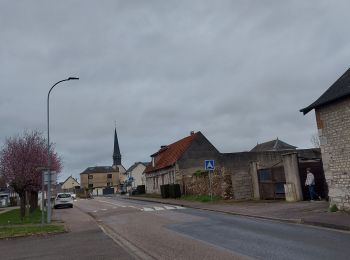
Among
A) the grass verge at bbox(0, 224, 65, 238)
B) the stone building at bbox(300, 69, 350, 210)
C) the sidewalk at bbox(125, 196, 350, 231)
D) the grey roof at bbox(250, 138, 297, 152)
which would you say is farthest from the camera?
the grey roof at bbox(250, 138, 297, 152)

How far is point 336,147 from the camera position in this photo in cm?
1811

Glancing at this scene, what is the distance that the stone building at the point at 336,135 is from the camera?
1750 centimetres

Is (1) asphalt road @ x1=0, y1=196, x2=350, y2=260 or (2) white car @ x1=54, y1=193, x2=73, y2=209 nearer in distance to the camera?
(1) asphalt road @ x1=0, y1=196, x2=350, y2=260

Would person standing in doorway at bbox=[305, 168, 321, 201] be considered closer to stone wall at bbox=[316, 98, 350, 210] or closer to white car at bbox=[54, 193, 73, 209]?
stone wall at bbox=[316, 98, 350, 210]

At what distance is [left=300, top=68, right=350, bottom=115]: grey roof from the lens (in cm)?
1734

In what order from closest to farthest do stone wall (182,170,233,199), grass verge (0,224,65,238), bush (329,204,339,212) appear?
grass verge (0,224,65,238), bush (329,204,339,212), stone wall (182,170,233,199)

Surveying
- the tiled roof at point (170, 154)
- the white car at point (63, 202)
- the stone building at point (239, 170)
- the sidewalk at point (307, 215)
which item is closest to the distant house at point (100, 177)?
the stone building at point (239, 170)

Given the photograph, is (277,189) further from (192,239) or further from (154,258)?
(154,258)

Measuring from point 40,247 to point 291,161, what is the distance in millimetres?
14345

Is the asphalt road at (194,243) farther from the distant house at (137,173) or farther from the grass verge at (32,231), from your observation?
the distant house at (137,173)

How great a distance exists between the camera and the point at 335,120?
1808 cm

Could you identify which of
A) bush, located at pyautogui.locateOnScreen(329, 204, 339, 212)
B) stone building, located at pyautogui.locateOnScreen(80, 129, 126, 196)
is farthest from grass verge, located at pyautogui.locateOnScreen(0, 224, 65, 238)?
stone building, located at pyautogui.locateOnScreen(80, 129, 126, 196)

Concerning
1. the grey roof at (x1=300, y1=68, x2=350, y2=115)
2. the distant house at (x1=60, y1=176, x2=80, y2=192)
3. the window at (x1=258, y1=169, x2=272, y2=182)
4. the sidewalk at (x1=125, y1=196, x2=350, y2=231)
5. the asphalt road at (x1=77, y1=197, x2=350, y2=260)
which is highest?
the distant house at (x1=60, y1=176, x2=80, y2=192)

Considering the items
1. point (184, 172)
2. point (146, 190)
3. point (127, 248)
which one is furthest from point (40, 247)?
point (146, 190)
